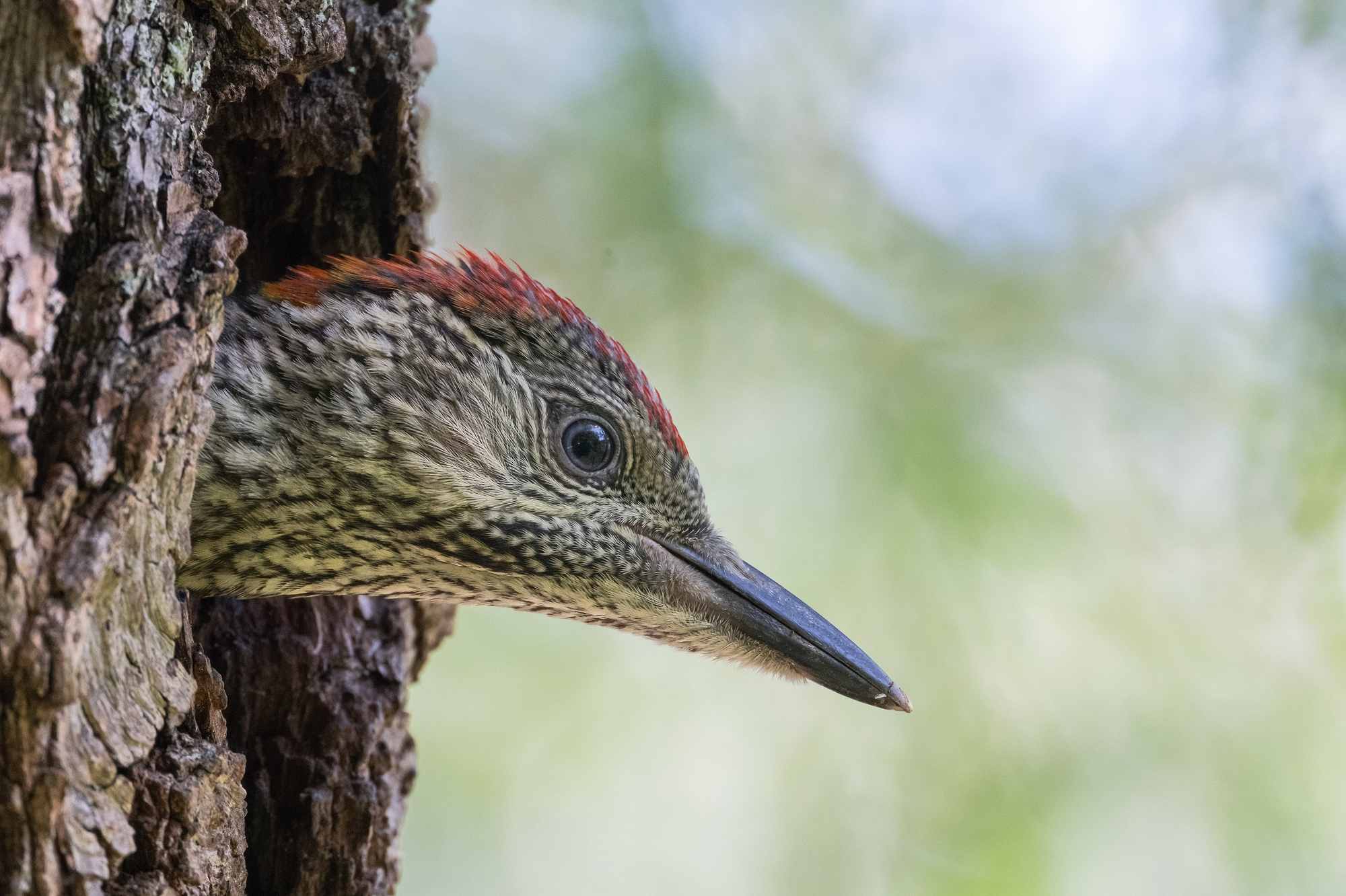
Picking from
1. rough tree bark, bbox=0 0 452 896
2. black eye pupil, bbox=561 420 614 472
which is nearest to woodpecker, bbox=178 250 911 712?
black eye pupil, bbox=561 420 614 472

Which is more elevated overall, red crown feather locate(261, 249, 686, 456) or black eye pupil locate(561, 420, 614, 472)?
red crown feather locate(261, 249, 686, 456)

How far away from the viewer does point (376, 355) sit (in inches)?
85.0

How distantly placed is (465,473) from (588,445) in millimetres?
302

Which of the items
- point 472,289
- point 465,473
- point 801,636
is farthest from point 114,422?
point 801,636

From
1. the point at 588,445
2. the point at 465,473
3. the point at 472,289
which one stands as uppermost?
the point at 472,289

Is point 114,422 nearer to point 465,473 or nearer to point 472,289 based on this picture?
point 465,473

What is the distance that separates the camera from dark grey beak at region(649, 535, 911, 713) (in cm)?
232

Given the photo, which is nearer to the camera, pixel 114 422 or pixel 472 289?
pixel 114 422

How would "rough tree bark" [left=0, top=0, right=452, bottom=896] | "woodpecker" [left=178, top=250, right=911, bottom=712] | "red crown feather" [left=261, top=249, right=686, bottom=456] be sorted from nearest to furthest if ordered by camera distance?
"rough tree bark" [left=0, top=0, right=452, bottom=896] → "woodpecker" [left=178, top=250, right=911, bottom=712] → "red crown feather" [left=261, top=249, right=686, bottom=456]

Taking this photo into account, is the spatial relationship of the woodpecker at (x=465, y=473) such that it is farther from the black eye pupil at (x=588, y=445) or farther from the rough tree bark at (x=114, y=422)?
the rough tree bark at (x=114, y=422)

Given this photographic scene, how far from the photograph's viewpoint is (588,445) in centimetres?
231

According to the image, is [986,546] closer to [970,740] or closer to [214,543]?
[970,740]

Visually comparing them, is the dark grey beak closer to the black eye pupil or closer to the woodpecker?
the woodpecker

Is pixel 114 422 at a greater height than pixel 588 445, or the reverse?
pixel 588 445
